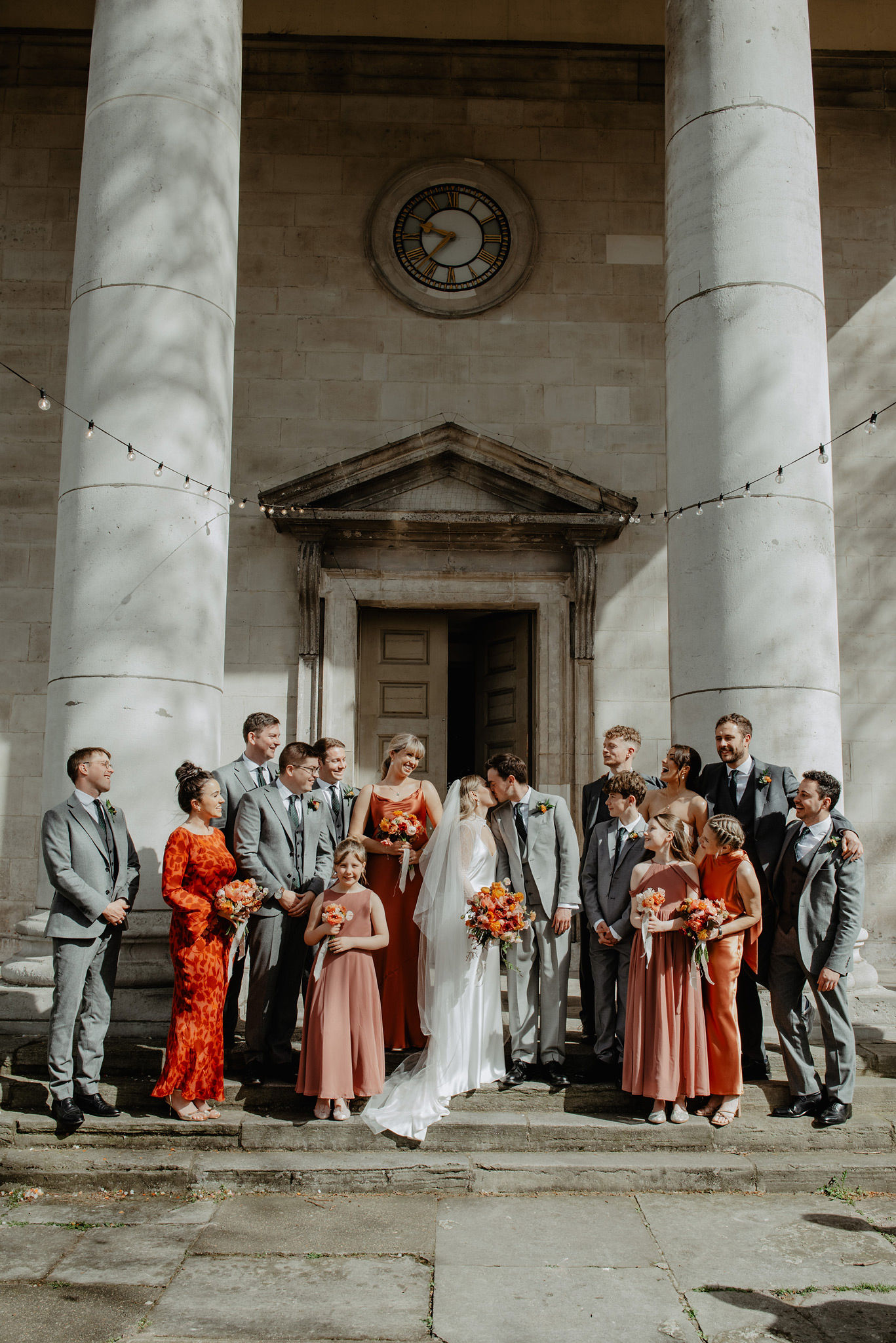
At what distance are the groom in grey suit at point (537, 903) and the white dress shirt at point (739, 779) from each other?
97cm

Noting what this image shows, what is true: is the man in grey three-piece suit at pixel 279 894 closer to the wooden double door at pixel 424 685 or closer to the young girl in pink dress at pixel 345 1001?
the young girl in pink dress at pixel 345 1001

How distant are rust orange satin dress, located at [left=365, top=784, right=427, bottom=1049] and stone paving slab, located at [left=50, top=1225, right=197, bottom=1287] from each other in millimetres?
1861

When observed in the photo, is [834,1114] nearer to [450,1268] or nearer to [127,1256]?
[450,1268]

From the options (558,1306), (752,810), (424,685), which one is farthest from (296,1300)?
(424,685)

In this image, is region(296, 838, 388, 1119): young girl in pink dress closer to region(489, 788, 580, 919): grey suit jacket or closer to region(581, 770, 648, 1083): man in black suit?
region(489, 788, 580, 919): grey suit jacket

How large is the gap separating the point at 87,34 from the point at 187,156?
539cm

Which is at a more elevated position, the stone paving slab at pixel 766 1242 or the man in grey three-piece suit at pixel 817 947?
the man in grey three-piece suit at pixel 817 947

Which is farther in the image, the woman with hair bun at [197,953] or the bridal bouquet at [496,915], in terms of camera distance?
the bridal bouquet at [496,915]

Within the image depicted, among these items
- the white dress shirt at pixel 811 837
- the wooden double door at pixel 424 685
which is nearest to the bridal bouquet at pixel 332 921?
the white dress shirt at pixel 811 837

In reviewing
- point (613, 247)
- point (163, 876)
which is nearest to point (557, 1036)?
point (163, 876)

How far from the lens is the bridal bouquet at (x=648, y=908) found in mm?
5559

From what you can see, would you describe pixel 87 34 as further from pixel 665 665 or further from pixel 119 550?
pixel 665 665

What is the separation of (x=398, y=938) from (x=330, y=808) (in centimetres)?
91

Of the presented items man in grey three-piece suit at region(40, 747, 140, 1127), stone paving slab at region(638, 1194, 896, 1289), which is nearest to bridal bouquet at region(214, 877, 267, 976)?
man in grey three-piece suit at region(40, 747, 140, 1127)
